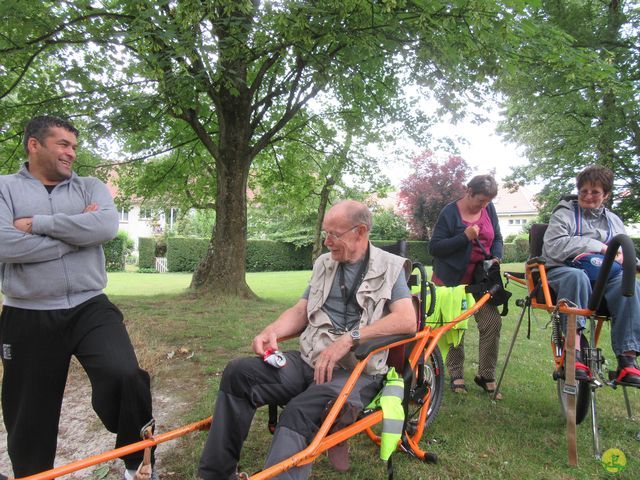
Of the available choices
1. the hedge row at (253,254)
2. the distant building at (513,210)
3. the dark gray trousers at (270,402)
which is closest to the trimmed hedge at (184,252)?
the hedge row at (253,254)

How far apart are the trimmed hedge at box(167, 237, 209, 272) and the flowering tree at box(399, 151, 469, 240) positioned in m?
15.5

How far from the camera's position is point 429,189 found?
114 ft

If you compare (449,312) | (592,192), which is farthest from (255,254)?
(592,192)

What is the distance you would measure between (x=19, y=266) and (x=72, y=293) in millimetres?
287

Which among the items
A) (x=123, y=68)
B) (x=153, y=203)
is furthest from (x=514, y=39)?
(x=153, y=203)

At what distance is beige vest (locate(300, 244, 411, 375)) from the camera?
2.57 m

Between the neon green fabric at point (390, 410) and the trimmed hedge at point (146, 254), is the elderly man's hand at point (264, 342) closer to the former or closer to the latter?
the neon green fabric at point (390, 410)

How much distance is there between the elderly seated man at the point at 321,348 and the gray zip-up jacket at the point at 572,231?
1370 millimetres

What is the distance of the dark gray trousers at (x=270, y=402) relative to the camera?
2084mm

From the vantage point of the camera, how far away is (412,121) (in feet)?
38.9

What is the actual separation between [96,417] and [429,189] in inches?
1303

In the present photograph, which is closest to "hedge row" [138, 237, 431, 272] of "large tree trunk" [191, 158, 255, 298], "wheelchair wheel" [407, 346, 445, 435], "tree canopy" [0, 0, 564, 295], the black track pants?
"tree canopy" [0, 0, 564, 295]

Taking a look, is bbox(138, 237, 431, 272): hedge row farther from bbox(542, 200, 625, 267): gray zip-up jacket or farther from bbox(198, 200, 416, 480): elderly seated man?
bbox(198, 200, 416, 480): elderly seated man

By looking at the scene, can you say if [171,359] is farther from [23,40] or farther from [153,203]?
[153,203]
